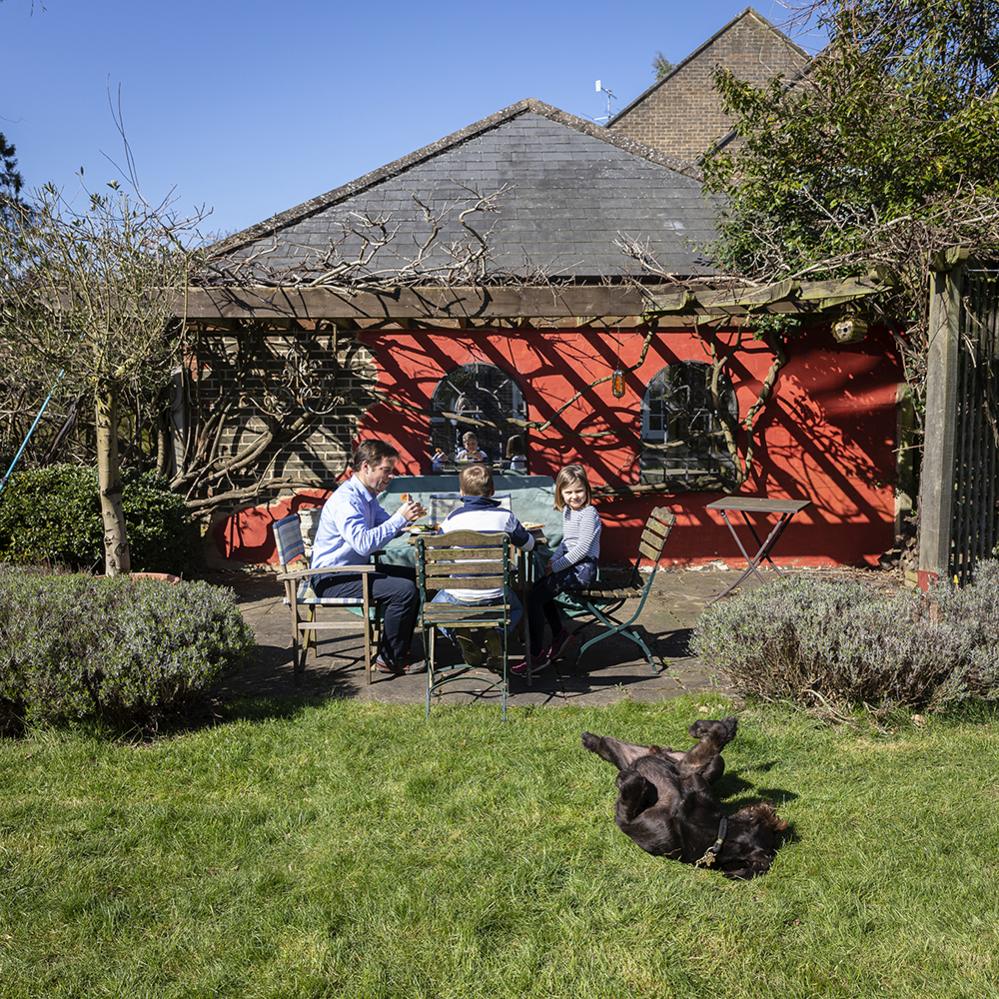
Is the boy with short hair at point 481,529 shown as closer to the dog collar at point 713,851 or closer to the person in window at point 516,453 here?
the dog collar at point 713,851

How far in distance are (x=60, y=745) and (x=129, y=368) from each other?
10.5 ft

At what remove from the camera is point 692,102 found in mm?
25750

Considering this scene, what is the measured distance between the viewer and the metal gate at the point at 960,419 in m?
5.61

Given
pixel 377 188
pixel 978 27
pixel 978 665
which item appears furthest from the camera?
pixel 377 188

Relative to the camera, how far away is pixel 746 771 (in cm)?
421

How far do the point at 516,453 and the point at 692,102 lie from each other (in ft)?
63.5

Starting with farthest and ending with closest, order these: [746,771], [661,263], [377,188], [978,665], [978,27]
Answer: [377,188] < [661,263] < [978,27] < [978,665] < [746,771]

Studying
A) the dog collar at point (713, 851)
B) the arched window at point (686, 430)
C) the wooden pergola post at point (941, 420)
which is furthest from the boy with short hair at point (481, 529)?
the arched window at point (686, 430)

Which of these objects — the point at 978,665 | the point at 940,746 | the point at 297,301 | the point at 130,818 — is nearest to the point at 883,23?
the point at 297,301

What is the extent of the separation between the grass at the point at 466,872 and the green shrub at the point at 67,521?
373 centimetres

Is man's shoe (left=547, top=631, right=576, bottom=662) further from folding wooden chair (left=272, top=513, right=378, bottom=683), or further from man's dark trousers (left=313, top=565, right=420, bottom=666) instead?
folding wooden chair (left=272, top=513, right=378, bottom=683)

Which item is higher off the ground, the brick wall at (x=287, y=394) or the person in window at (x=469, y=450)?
the brick wall at (x=287, y=394)

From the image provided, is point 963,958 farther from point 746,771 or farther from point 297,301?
point 297,301

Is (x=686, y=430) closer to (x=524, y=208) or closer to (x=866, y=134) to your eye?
(x=524, y=208)
